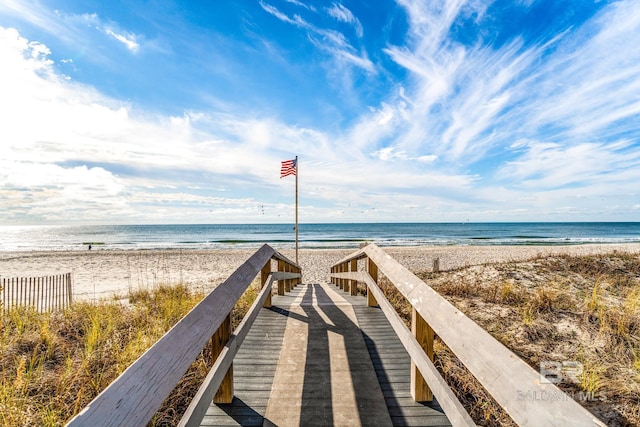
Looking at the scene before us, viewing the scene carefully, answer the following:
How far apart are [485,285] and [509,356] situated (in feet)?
27.9

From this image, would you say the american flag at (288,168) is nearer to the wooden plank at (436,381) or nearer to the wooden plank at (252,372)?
the wooden plank at (252,372)

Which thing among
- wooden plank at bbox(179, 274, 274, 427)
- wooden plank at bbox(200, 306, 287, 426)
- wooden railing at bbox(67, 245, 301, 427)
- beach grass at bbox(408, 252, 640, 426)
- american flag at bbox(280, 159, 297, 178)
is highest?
american flag at bbox(280, 159, 297, 178)

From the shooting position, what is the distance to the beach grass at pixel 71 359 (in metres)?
2.86

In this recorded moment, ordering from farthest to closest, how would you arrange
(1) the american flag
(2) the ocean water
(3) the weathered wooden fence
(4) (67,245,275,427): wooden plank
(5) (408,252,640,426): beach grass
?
1. (2) the ocean water
2. (1) the american flag
3. (3) the weathered wooden fence
4. (5) (408,252,640,426): beach grass
5. (4) (67,245,275,427): wooden plank

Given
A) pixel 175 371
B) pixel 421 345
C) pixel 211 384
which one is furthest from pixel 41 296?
pixel 421 345

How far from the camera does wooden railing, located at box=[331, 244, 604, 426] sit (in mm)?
965

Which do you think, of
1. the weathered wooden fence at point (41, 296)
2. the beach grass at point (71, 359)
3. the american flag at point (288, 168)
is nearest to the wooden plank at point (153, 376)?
the beach grass at point (71, 359)

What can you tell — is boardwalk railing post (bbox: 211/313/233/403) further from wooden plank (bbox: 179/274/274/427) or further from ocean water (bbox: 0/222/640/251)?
ocean water (bbox: 0/222/640/251)

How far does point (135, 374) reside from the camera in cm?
110

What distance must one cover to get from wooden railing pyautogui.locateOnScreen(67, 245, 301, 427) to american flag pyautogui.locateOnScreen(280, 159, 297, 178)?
12.5 metres

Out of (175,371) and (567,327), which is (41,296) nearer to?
(175,371)

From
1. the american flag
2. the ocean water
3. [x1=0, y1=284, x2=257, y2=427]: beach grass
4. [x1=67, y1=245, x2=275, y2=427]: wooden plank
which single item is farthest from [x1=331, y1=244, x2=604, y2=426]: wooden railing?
the ocean water

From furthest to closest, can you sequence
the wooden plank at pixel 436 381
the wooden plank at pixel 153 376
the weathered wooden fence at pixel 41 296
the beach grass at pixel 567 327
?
1. the weathered wooden fence at pixel 41 296
2. the beach grass at pixel 567 327
3. the wooden plank at pixel 436 381
4. the wooden plank at pixel 153 376

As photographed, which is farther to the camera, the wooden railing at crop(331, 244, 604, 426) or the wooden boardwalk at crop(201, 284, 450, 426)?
the wooden boardwalk at crop(201, 284, 450, 426)
